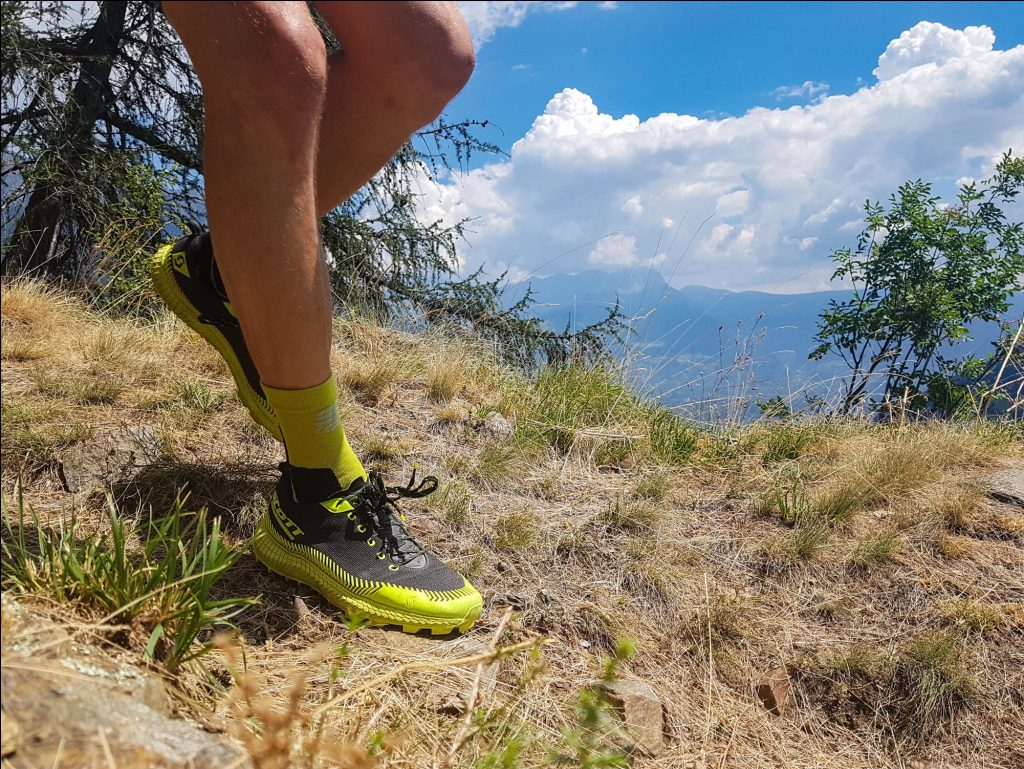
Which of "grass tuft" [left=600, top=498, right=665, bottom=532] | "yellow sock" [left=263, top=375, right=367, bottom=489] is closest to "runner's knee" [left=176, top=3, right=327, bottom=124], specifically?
"yellow sock" [left=263, top=375, right=367, bottom=489]

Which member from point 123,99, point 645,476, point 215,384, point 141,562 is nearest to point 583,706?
point 141,562

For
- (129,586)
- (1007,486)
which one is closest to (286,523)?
(129,586)

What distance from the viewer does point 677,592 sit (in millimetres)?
2025

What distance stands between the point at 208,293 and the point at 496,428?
1.32 meters

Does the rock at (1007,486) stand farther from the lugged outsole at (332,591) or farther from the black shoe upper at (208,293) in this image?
the black shoe upper at (208,293)

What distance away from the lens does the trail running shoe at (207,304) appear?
1.82 metres

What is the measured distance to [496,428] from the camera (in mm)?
2844

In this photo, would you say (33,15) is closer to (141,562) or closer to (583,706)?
(141,562)

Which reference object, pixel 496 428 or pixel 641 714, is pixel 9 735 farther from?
pixel 496 428

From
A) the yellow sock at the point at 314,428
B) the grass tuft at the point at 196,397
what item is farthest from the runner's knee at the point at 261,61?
the grass tuft at the point at 196,397

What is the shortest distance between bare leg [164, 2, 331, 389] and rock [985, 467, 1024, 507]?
261 centimetres

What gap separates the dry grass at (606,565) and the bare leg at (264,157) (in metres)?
0.64

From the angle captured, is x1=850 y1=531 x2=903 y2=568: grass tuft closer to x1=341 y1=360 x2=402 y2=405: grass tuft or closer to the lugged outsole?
the lugged outsole

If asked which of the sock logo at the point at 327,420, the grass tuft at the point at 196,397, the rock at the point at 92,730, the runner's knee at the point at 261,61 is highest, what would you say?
the runner's knee at the point at 261,61
